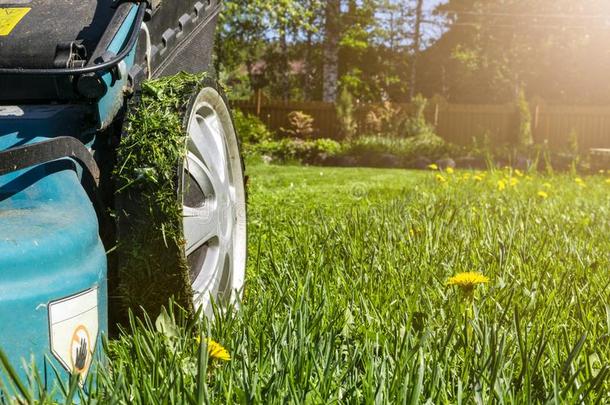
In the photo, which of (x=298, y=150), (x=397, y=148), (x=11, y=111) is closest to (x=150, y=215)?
(x=11, y=111)

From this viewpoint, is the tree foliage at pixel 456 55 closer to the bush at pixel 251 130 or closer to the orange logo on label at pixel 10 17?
the bush at pixel 251 130

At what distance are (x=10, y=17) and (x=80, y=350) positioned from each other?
1279mm

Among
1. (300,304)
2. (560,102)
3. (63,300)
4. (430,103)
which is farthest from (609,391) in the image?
(560,102)

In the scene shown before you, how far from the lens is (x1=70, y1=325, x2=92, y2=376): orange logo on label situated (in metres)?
1.36

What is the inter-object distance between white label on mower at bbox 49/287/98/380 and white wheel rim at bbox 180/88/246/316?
410mm

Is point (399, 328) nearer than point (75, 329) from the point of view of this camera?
No

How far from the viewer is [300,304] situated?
1847 mm

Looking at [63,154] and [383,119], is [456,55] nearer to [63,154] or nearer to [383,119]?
[383,119]

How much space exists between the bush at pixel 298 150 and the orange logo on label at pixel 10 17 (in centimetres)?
1373

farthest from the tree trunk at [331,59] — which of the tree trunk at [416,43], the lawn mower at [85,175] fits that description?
the lawn mower at [85,175]

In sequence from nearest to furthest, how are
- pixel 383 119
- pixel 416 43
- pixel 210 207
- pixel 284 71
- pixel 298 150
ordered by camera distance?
pixel 210 207
pixel 298 150
pixel 383 119
pixel 284 71
pixel 416 43

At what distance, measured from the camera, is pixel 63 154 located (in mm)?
1552

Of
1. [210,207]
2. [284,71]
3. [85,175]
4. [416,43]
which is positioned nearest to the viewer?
[85,175]

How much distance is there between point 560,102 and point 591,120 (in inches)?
437
